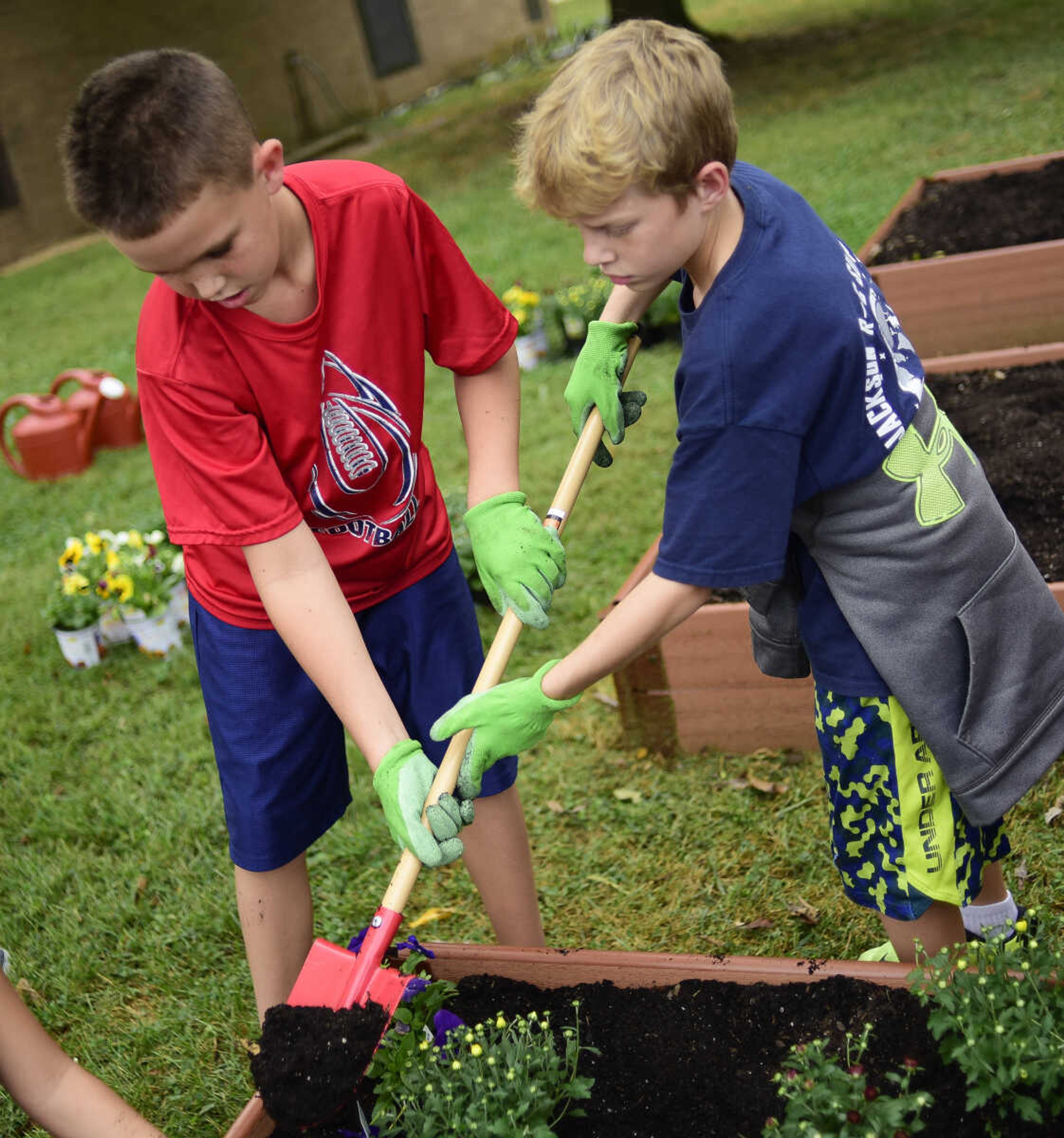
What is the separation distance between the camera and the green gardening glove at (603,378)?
239 centimetres

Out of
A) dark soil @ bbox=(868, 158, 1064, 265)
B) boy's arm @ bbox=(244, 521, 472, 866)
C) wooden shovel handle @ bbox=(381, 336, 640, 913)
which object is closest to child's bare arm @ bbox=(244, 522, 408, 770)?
boy's arm @ bbox=(244, 521, 472, 866)

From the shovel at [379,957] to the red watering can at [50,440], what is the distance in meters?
5.72

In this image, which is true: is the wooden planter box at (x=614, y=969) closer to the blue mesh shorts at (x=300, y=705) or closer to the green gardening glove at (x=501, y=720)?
the blue mesh shorts at (x=300, y=705)

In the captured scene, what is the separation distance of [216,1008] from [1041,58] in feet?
36.0

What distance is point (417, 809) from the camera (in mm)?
2029

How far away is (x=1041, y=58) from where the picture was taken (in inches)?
426

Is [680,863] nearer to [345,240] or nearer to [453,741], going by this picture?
[453,741]

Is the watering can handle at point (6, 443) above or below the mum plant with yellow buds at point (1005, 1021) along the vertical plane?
below

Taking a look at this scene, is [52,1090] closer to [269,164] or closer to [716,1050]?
[716,1050]

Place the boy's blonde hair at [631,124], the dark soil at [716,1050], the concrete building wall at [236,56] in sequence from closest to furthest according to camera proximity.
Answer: the boy's blonde hair at [631,124] < the dark soil at [716,1050] < the concrete building wall at [236,56]

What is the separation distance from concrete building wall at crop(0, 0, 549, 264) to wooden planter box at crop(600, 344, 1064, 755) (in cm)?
1312

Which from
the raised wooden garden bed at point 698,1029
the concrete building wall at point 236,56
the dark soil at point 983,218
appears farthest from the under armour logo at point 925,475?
the concrete building wall at point 236,56

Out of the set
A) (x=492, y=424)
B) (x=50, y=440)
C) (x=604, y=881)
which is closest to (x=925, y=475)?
(x=492, y=424)

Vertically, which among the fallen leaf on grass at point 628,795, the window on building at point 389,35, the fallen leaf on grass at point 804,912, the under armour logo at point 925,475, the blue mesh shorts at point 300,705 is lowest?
Result: the window on building at point 389,35
